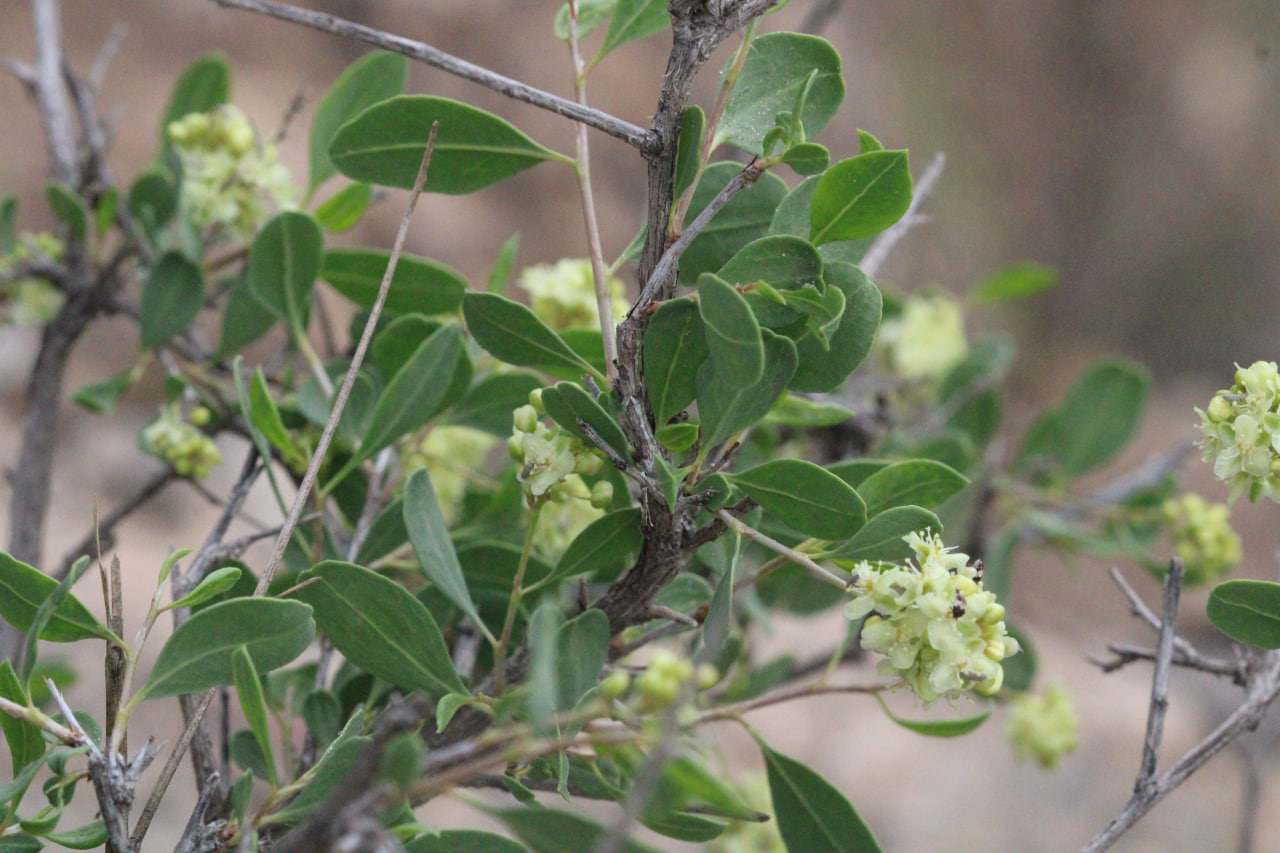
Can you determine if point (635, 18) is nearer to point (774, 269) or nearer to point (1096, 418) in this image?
point (774, 269)

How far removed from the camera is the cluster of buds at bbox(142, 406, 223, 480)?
3.17ft

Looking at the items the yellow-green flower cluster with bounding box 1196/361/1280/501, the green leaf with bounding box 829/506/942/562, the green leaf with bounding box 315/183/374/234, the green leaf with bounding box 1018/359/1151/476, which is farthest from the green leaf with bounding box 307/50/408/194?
the green leaf with bounding box 1018/359/1151/476

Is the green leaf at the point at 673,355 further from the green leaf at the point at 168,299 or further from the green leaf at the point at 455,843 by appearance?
the green leaf at the point at 168,299

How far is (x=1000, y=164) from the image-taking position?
446 cm

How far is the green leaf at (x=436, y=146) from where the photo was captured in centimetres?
67

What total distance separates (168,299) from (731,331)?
2.46 feet

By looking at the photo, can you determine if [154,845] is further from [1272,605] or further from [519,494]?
[1272,605]

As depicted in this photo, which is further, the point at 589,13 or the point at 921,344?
the point at 921,344

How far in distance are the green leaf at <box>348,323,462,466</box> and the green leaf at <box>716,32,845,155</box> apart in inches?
10.0

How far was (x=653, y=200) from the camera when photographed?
0.62 meters

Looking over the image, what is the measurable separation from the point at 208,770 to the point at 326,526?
0.24 meters

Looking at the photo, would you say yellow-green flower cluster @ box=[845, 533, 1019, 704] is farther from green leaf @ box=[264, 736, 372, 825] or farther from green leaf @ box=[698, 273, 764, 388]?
green leaf @ box=[264, 736, 372, 825]

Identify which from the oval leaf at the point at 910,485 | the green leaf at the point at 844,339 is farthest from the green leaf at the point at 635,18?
the oval leaf at the point at 910,485

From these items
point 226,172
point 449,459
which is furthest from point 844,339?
point 226,172
